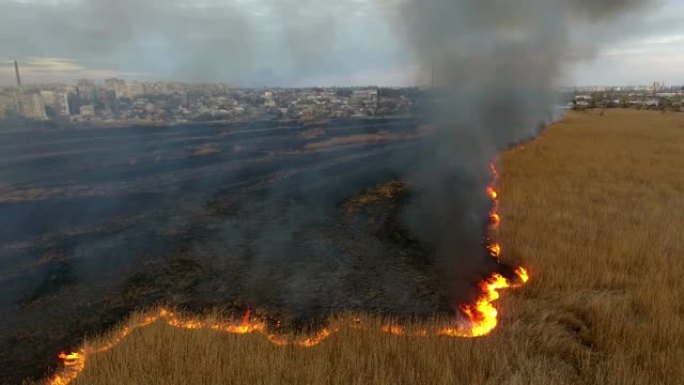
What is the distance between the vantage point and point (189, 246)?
8953mm

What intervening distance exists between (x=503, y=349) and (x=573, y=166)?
1633 centimetres

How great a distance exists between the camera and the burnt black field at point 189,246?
21.5 feet

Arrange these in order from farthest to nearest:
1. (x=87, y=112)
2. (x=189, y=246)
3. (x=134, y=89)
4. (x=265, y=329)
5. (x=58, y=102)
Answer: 1. (x=87, y=112)
2. (x=58, y=102)
3. (x=134, y=89)
4. (x=189, y=246)
5. (x=265, y=329)

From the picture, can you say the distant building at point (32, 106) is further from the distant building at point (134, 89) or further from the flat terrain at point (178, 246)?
the flat terrain at point (178, 246)

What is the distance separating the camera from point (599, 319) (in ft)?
20.0

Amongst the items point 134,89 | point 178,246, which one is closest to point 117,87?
point 134,89

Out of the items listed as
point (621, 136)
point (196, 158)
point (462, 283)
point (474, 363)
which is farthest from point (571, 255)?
point (621, 136)

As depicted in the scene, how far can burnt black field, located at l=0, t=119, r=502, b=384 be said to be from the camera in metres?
6.55

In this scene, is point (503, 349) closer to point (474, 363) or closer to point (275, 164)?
point (474, 363)

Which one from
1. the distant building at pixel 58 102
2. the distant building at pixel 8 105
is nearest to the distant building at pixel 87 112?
the distant building at pixel 58 102

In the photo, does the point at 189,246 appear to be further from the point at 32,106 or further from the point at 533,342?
the point at 32,106

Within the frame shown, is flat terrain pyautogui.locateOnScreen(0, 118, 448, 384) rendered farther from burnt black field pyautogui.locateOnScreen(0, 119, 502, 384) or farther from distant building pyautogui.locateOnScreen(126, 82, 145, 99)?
distant building pyautogui.locateOnScreen(126, 82, 145, 99)

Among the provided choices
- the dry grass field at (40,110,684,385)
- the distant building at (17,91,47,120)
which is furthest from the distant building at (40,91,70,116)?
the dry grass field at (40,110,684,385)

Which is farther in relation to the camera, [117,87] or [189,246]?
[117,87]
